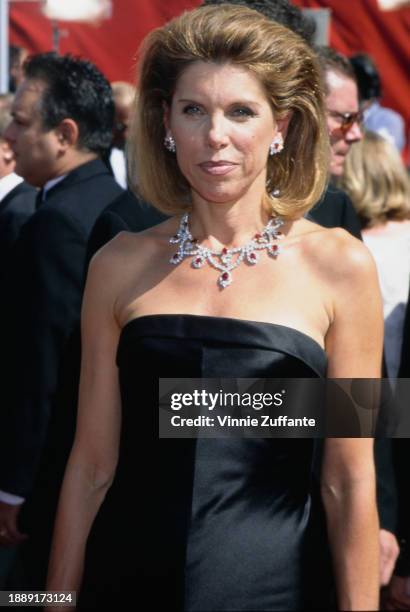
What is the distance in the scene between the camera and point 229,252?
2613 millimetres

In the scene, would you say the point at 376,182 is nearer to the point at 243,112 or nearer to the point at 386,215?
the point at 386,215

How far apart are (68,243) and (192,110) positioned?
144 centimetres

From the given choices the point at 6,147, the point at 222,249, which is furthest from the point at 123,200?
the point at 6,147

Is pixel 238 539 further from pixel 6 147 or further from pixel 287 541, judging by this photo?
pixel 6 147

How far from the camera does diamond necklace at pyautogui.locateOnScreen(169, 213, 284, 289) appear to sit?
2586 millimetres

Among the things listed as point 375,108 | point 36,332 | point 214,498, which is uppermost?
point 375,108

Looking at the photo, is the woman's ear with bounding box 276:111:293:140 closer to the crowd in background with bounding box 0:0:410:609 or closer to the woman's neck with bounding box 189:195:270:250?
the woman's neck with bounding box 189:195:270:250

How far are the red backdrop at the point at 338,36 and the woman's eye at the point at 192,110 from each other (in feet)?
19.9

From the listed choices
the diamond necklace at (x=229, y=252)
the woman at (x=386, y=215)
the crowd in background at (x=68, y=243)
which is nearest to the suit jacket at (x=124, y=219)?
the crowd in background at (x=68, y=243)

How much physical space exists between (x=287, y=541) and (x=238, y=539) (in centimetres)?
11

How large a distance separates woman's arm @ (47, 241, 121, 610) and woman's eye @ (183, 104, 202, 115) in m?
0.41

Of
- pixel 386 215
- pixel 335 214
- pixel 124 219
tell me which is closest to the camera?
pixel 124 219

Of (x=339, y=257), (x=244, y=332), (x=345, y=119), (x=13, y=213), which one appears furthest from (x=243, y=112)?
(x=13, y=213)

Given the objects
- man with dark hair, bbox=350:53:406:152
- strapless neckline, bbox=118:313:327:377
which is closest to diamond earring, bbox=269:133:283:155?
strapless neckline, bbox=118:313:327:377
